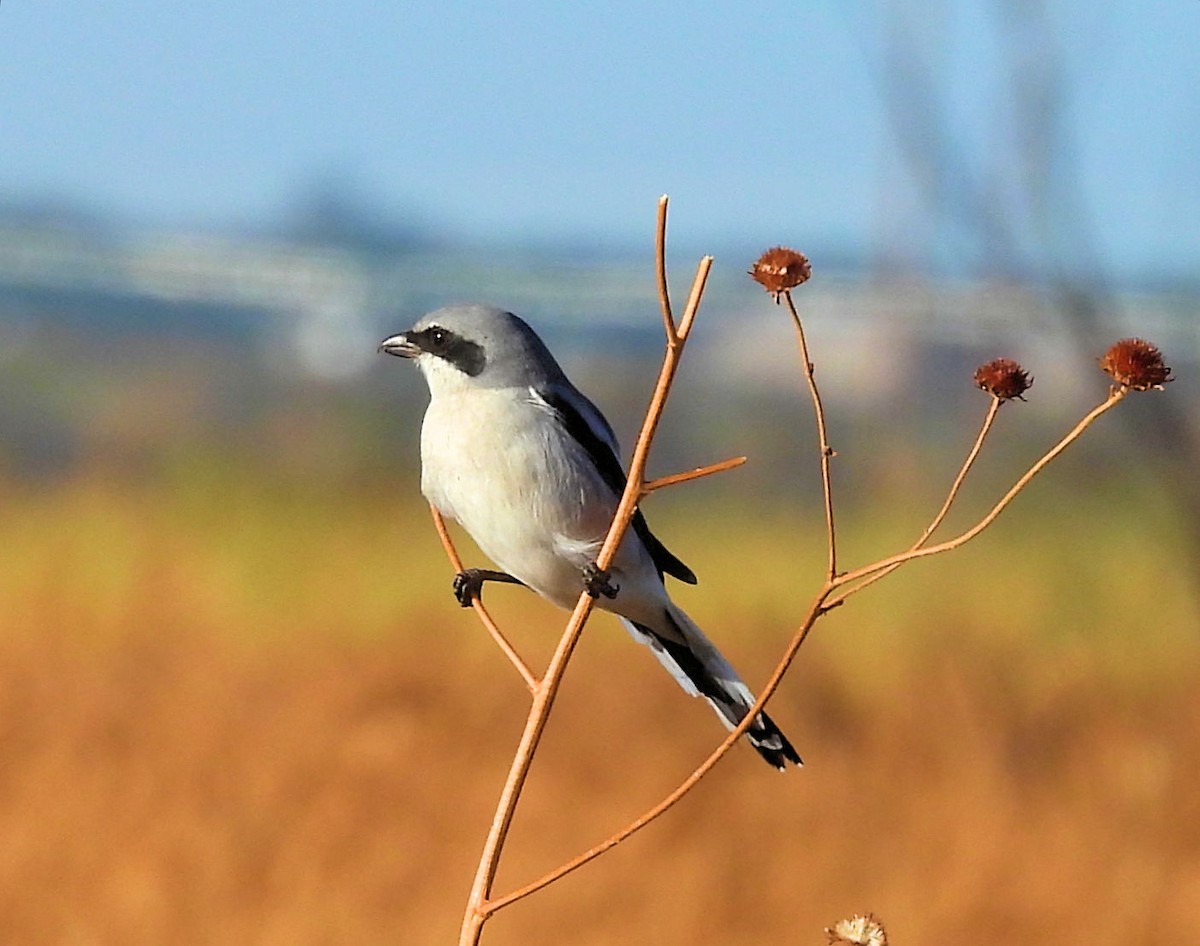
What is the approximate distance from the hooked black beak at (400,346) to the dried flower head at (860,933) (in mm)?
641

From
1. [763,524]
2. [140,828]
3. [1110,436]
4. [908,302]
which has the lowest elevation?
[140,828]

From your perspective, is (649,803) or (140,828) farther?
(649,803)

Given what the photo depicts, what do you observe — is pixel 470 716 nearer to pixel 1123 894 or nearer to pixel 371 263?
pixel 1123 894

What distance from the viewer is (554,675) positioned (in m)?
0.77

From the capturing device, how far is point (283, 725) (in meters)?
4.25

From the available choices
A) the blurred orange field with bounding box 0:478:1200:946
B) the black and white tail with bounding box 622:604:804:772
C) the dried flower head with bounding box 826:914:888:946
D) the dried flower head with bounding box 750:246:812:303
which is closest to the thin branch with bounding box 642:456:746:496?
the dried flower head with bounding box 750:246:812:303

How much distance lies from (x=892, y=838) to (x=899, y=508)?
5.32 ft

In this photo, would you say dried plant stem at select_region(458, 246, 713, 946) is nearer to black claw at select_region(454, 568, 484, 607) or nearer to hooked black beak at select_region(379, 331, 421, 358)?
black claw at select_region(454, 568, 484, 607)

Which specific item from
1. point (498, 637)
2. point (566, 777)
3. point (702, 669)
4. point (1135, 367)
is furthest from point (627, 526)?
point (566, 777)

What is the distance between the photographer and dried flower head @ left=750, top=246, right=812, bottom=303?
0.88 metres

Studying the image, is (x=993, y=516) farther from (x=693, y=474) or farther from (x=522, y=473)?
(x=522, y=473)

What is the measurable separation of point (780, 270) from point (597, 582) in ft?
0.67

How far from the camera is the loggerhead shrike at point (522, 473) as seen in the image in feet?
4.16

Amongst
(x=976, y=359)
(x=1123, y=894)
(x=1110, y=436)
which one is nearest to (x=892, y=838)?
(x=1123, y=894)
